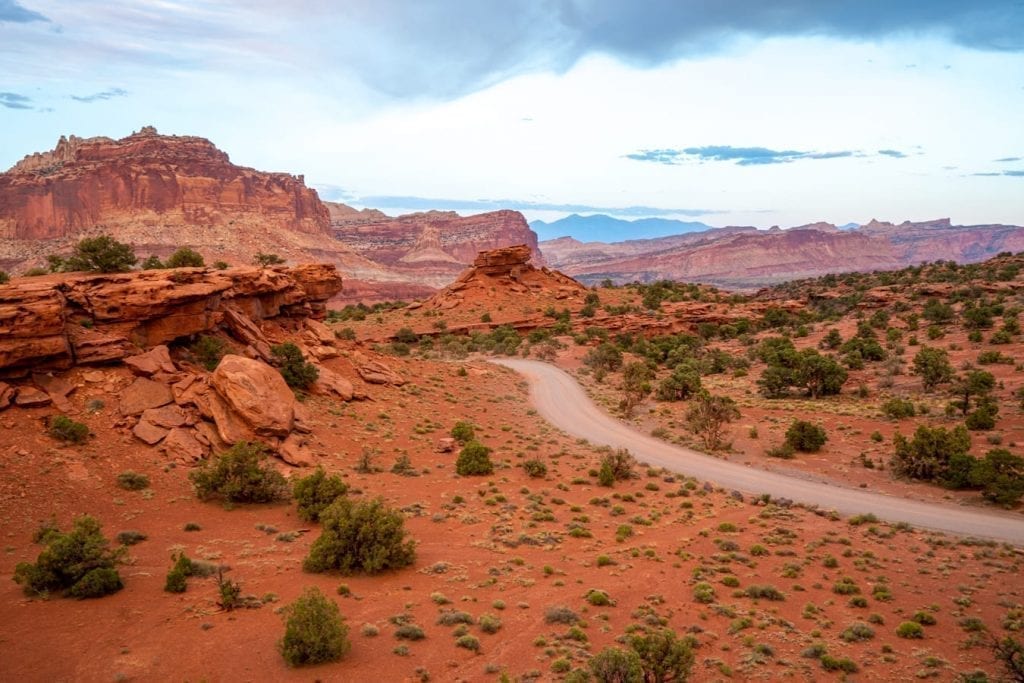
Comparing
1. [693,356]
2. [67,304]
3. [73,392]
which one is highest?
[67,304]

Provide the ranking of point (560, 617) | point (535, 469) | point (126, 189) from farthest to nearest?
point (126, 189) → point (535, 469) → point (560, 617)

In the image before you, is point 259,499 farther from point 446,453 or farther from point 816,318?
point 816,318

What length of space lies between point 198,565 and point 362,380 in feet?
64.0

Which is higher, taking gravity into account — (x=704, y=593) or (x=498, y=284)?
(x=498, y=284)

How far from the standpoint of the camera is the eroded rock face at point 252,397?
2220 cm

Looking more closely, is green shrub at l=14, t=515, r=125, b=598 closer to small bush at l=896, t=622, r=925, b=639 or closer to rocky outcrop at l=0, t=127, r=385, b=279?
small bush at l=896, t=622, r=925, b=639

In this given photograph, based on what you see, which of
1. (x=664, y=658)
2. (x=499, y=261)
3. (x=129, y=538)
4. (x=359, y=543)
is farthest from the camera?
(x=499, y=261)

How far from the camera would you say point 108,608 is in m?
12.5

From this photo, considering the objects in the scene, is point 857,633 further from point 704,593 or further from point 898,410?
point 898,410

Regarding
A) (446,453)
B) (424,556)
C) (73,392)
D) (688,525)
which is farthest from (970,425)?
(73,392)

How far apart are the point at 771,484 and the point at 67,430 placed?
25161 millimetres

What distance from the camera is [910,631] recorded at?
521 inches

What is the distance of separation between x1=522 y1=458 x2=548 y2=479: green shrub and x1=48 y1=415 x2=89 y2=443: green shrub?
15.2 m

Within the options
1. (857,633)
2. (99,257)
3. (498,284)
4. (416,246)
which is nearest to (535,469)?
(857,633)
